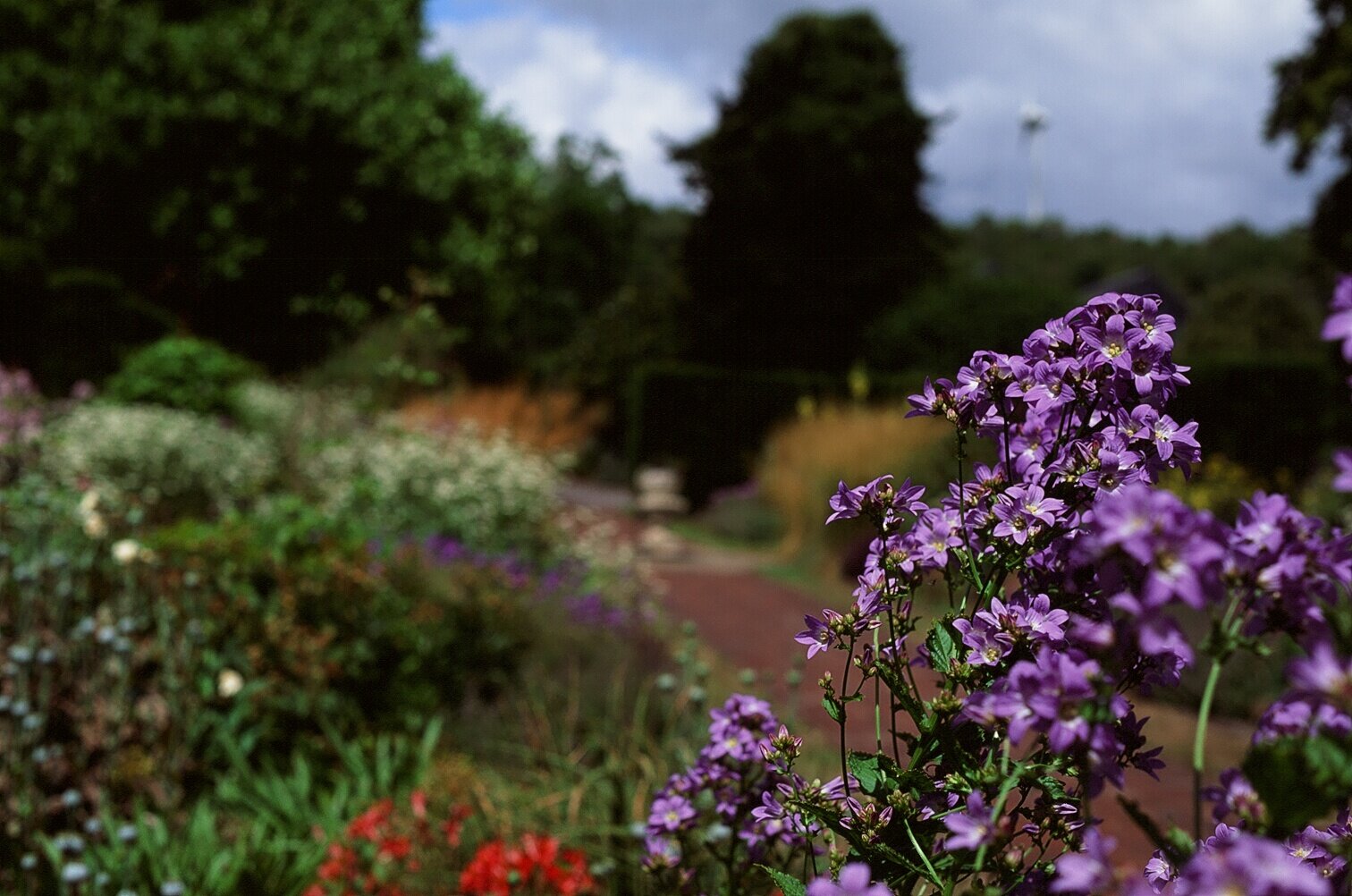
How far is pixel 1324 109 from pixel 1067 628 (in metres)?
17.5

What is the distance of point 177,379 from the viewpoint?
1141cm

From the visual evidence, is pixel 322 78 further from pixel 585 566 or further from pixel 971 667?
pixel 971 667

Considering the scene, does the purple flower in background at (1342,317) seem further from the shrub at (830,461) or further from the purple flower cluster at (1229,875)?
the shrub at (830,461)

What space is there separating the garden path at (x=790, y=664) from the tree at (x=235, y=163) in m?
8.43

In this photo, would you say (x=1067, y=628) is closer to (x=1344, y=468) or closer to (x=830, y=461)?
(x=1344, y=468)

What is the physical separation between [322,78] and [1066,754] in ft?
58.1

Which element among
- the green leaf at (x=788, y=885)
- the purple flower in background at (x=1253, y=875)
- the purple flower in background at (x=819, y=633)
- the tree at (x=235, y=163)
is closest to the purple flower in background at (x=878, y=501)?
the purple flower in background at (x=819, y=633)

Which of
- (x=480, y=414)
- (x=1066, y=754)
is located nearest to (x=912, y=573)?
(x=1066, y=754)

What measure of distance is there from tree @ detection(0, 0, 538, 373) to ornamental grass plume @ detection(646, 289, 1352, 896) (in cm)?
1416

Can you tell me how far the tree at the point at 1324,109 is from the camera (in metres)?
15.6

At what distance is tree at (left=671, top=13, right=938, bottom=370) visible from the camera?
2098 cm

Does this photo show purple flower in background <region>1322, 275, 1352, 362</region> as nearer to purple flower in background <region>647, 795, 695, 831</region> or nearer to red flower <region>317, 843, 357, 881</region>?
purple flower in background <region>647, 795, 695, 831</region>

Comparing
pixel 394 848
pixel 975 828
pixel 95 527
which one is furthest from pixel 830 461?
pixel 975 828

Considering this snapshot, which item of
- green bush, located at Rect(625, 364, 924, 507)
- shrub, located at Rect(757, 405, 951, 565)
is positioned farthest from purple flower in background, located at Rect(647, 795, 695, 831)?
green bush, located at Rect(625, 364, 924, 507)
